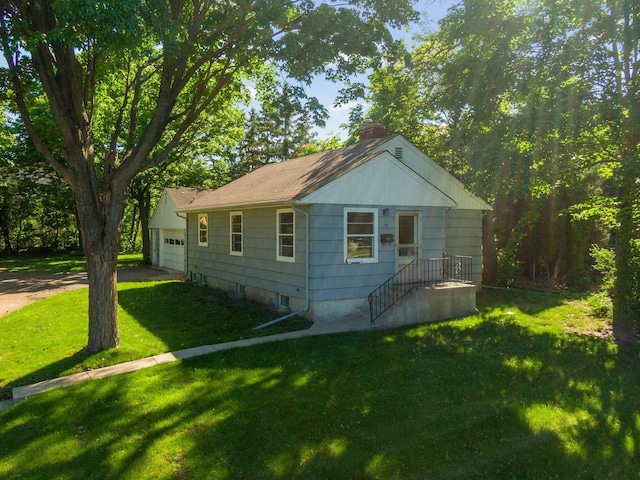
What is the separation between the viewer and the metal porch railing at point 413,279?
32.3ft

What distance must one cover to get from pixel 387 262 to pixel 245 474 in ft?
22.9

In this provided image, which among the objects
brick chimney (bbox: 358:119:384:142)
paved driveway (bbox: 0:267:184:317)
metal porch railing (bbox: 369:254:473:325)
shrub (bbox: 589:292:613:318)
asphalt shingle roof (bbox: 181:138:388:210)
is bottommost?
paved driveway (bbox: 0:267:184:317)

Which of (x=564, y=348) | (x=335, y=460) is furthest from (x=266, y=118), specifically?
(x=335, y=460)

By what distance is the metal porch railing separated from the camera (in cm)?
985

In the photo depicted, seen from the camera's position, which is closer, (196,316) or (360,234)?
(360,234)

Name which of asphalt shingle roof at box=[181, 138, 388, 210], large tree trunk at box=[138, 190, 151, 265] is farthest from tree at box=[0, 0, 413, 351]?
large tree trunk at box=[138, 190, 151, 265]

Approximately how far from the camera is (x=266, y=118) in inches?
1404

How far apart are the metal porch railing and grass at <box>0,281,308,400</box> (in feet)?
6.14

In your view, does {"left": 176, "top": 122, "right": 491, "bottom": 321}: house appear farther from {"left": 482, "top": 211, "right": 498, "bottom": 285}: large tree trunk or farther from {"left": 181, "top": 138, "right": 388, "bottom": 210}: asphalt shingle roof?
{"left": 482, "top": 211, "right": 498, "bottom": 285}: large tree trunk

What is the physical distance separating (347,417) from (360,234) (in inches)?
219

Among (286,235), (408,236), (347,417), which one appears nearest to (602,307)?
(408,236)

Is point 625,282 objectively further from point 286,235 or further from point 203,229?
→ point 203,229

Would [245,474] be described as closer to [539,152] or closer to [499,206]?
[539,152]

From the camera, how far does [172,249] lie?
2052 cm
